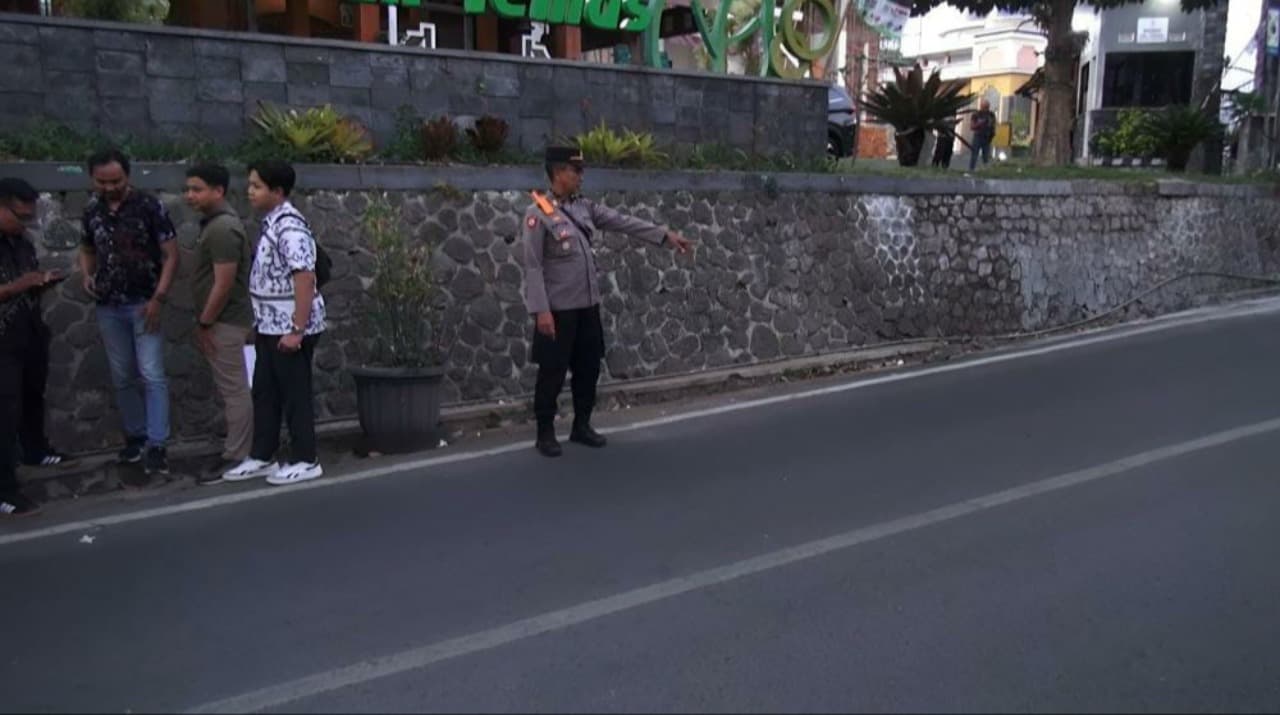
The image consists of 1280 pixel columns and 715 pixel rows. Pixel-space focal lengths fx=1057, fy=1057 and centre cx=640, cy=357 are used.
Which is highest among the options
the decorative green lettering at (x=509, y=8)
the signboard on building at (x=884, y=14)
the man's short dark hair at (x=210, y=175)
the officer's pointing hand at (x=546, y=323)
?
the signboard on building at (x=884, y=14)

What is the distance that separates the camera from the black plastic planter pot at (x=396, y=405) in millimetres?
7082

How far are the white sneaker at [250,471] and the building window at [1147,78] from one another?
99.2ft

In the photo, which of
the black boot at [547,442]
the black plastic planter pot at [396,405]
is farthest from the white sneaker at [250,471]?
the black boot at [547,442]

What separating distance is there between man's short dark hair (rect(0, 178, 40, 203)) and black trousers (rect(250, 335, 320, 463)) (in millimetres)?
1468

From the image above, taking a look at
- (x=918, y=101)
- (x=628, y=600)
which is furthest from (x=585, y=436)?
(x=918, y=101)

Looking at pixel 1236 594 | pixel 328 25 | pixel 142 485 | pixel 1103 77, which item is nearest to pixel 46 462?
pixel 142 485

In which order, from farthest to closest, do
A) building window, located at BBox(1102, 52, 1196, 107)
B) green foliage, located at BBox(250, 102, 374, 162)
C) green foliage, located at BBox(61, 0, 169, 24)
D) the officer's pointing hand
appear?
building window, located at BBox(1102, 52, 1196, 107) < green foliage, located at BBox(61, 0, 169, 24) < green foliage, located at BBox(250, 102, 374, 162) < the officer's pointing hand

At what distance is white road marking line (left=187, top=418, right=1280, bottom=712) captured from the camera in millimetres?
3891

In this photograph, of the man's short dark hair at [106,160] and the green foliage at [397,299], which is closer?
the man's short dark hair at [106,160]

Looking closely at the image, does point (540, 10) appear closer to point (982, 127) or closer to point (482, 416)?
point (482, 416)

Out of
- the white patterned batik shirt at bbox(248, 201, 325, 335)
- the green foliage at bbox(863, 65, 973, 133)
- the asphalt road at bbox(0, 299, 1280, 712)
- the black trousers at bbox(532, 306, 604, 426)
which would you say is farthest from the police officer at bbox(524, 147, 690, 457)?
the green foliage at bbox(863, 65, 973, 133)

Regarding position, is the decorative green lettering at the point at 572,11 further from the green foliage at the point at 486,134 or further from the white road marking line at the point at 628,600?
the white road marking line at the point at 628,600

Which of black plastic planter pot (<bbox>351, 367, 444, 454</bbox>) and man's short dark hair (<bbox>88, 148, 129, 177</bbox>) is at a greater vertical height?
man's short dark hair (<bbox>88, 148, 129, 177</bbox>)

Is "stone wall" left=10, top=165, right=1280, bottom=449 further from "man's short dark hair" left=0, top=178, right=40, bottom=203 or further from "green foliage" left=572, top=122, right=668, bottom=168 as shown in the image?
"man's short dark hair" left=0, top=178, right=40, bottom=203
